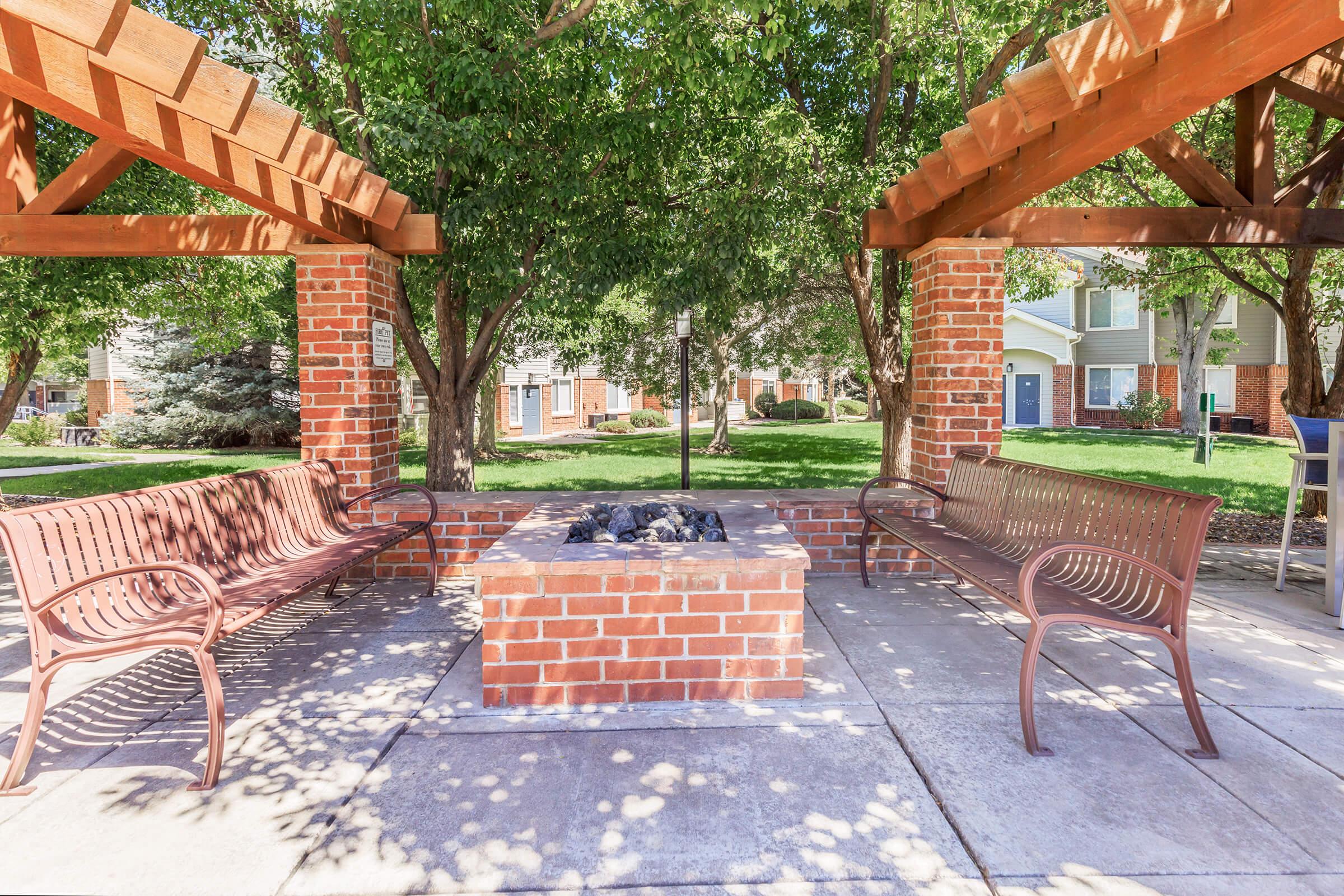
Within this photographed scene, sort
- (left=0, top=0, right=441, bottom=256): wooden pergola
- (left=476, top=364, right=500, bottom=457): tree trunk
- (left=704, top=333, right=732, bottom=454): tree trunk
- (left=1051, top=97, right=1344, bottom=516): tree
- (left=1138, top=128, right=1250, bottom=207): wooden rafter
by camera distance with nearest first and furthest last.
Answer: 1. (left=0, top=0, right=441, bottom=256): wooden pergola
2. (left=1138, top=128, right=1250, bottom=207): wooden rafter
3. (left=1051, top=97, right=1344, bottom=516): tree
4. (left=704, top=333, right=732, bottom=454): tree trunk
5. (left=476, top=364, right=500, bottom=457): tree trunk

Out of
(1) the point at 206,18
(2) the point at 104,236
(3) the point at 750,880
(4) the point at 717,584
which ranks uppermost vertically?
(1) the point at 206,18

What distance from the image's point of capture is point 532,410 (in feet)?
90.5

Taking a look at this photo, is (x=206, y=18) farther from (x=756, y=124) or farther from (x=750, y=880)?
(x=750, y=880)

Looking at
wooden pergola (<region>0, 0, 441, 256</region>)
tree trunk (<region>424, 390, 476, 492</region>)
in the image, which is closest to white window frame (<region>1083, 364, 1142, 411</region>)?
tree trunk (<region>424, 390, 476, 492</region>)

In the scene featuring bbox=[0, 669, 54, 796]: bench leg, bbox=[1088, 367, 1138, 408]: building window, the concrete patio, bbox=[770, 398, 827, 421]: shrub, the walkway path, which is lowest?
the concrete patio

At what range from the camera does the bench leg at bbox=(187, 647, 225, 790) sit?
8.85 feet

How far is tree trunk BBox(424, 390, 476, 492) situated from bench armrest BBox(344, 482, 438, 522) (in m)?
2.09

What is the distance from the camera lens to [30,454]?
57.8 ft

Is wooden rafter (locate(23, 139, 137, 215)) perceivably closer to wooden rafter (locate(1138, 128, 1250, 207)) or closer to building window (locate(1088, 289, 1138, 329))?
wooden rafter (locate(1138, 128, 1250, 207))

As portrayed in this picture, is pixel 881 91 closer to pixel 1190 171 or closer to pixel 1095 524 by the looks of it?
pixel 1190 171

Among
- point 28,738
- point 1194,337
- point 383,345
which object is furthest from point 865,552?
point 1194,337

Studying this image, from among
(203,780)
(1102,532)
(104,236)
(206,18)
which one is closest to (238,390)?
(206,18)

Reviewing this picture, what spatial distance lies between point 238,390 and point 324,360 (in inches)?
676

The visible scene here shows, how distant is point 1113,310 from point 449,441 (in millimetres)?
24554
